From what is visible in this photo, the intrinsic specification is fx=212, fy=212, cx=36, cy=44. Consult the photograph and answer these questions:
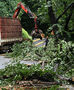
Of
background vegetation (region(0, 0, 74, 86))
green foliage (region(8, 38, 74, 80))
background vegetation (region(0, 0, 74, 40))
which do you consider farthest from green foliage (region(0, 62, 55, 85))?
background vegetation (region(0, 0, 74, 40))

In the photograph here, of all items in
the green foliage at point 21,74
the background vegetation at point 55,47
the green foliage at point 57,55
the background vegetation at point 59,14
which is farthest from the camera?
the background vegetation at point 59,14

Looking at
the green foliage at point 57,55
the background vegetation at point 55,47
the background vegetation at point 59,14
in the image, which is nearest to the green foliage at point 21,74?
the background vegetation at point 55,47

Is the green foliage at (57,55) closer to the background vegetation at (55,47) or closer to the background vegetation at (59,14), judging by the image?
the background vegetation at (55,47)

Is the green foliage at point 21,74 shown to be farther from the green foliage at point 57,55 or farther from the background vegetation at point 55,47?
the green foliage at point 57,55

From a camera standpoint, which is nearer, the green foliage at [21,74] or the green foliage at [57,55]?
the green foliage at [21,74]

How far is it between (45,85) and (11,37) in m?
7.80

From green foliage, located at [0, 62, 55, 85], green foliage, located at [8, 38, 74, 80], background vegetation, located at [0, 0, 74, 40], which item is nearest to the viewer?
green foliage, located at [0, 62, 55, 85]

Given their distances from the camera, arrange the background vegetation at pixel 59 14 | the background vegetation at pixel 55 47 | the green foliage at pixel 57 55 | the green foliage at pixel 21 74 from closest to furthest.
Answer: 1. the green foliage at pixel 21 74
2. the background vegetation at pixel 55 47
3. the green foliage at pixel 57 55
4. the background vegetation at pixel 59 14

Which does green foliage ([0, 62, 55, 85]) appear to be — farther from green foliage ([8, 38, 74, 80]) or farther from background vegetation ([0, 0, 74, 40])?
background vegetation ([0, 0, 74, 40])

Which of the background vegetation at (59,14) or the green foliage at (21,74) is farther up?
the background vegetation at (59,14)

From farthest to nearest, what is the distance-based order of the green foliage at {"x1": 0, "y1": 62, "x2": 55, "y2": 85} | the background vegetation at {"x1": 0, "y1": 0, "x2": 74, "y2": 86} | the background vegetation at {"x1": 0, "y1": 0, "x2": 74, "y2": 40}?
the background vegetation at {"x1": 0, "y1": 0, "x2": 74, "y2": 40} → the background vegetation at {"x1": 0, "y1": 0, "x2": 74, "y2": 86} → the green foliage at {"x1": 0, "y1": 62, "x2": 55, "y2": 85}

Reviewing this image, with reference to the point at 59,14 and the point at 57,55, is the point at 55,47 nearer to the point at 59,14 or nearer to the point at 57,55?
the point at 57,55

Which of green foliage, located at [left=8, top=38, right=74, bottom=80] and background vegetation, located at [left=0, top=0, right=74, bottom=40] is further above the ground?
background vegetation, located at [left=0, top=0, right=74, bottom=40]

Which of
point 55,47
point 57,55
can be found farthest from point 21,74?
point 55,47
